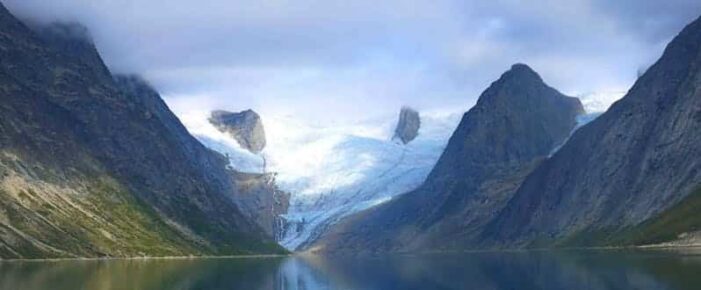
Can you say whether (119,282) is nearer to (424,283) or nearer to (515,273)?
(424,283)

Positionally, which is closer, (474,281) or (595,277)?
(595,277)

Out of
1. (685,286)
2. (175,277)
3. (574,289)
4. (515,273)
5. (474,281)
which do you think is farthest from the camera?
(175,277)

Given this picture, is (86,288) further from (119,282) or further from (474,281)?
(474,281)

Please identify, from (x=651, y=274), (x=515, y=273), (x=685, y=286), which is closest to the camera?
(x=685, y=286)

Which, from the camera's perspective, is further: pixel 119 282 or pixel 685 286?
pixel 119 282

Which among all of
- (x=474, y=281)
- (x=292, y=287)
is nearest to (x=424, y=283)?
(x=474, y=281)

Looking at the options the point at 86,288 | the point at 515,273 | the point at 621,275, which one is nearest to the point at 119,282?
the point at 86,288

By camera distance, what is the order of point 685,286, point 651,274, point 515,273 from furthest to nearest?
point 515,273 → point 651,274 → point 685,286

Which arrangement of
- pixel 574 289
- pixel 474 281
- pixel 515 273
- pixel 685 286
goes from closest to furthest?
pixel 685 286, pixel 574 289, pixel 474 281, pixel 515 273
